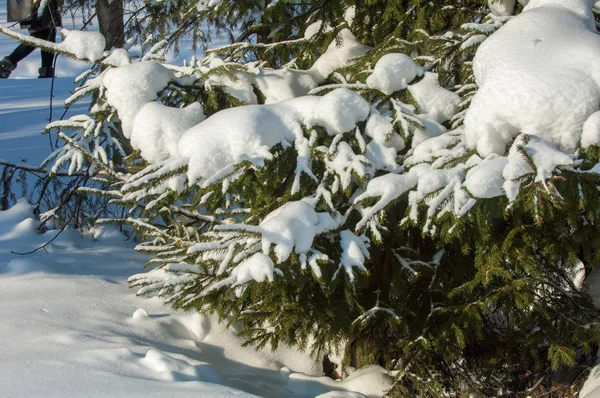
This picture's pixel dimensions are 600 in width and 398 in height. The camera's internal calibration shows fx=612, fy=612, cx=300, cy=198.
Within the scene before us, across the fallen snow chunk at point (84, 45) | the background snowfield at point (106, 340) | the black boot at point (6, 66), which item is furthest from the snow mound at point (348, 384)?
the black boot at point (6, 66)

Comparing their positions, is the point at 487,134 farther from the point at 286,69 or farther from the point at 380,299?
the point at 286,69

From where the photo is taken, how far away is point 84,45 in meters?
3.00

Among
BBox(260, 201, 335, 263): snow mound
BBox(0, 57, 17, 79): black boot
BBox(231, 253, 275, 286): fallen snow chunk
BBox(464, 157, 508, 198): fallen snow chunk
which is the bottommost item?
BBox(0, 57, 17, 79): black boot

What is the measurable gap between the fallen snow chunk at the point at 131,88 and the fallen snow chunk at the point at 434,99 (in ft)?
4.12

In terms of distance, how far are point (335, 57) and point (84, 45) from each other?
1.40m

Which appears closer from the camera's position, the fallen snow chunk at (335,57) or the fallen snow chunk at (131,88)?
the fallen snow chunk at (131,88)

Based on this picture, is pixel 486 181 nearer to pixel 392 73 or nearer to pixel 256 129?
pixel 392 73

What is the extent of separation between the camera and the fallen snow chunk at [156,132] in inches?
112

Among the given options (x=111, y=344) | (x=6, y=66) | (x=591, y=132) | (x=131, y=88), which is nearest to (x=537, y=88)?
(x=591, y=132)

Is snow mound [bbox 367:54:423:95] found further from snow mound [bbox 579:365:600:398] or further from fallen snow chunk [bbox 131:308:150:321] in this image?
fallen snow chunk [bbox 131:308:150:321]

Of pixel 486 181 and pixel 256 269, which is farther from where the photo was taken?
pixel 256 269

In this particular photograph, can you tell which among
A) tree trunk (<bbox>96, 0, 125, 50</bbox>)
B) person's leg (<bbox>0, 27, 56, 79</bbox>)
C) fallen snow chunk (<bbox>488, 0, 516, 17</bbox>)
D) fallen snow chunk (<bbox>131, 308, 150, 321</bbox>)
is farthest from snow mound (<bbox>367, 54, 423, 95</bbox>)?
person's leg (<bbox>0, 27, 56, 79</bbox>)

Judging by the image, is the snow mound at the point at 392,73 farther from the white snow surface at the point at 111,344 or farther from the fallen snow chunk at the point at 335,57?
the white snow surface at the point at 111,344

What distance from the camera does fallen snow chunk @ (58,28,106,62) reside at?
9.84 ft
